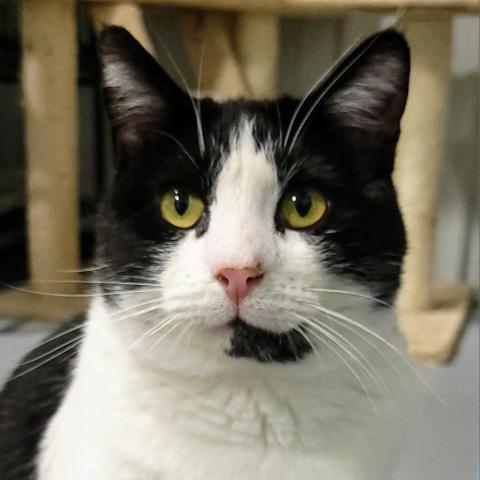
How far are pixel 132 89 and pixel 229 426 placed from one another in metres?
0.36

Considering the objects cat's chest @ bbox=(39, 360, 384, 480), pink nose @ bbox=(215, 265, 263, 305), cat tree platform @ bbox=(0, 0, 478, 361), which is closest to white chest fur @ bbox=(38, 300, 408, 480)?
cat's chest @ bbox=(39, 360, 384, 480)

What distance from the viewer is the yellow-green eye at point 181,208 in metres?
0.70

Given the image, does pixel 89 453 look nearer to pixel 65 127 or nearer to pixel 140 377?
pixel 140 377

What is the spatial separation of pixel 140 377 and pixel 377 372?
0.25 m

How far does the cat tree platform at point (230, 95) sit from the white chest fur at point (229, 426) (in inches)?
27.9

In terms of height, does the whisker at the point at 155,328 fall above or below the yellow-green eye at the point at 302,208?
below

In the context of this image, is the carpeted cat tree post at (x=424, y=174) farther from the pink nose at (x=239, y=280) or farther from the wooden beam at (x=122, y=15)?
the pink nose at (x=239, y=280)

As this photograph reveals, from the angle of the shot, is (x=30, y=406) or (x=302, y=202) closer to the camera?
(x=302, y=202)

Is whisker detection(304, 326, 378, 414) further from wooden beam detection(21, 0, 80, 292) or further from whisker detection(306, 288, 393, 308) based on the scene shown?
wooden beam detection(21, 0, 80, 292)

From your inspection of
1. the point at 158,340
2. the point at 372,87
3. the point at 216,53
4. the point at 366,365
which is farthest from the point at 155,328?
the point at 216,53

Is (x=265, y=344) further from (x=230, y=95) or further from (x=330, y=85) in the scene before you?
(x=230, y=95)

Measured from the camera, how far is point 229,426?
2.39 feet

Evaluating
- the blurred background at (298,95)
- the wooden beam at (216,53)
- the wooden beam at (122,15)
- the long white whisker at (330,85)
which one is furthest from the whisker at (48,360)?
the wooden beam at (216,53)

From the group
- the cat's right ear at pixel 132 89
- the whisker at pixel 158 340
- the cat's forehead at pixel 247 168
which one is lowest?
the whisker at pixel 158 340
